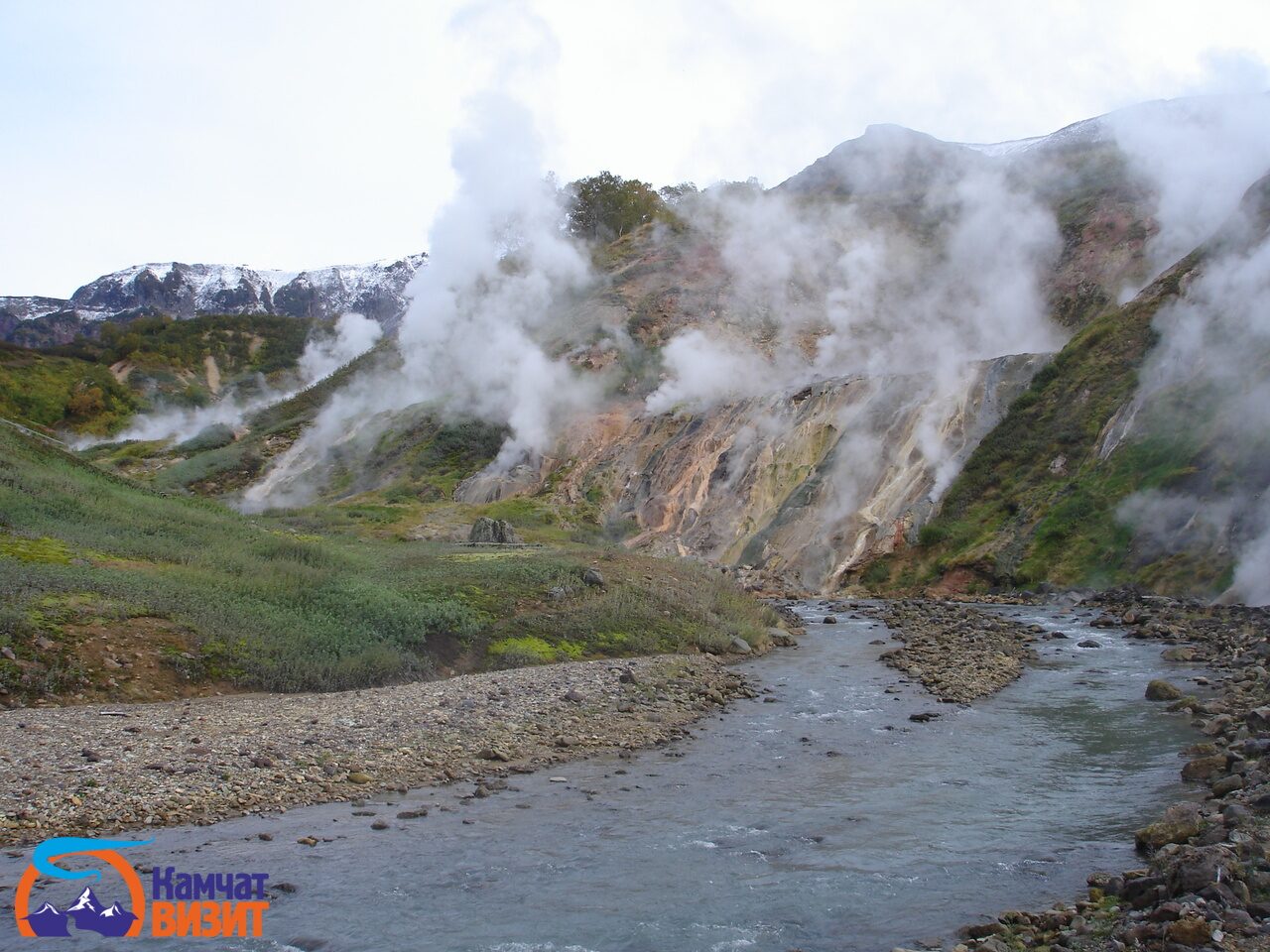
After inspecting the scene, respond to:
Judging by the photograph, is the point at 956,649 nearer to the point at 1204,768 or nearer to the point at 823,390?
the point at 1204,768

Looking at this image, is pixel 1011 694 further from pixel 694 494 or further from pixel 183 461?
pixel 183 461

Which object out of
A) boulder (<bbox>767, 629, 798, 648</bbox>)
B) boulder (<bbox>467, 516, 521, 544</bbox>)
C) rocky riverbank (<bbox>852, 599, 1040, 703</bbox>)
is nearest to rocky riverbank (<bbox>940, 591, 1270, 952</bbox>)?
rocky riverbank (<bbox>852, 599, 1040, 703</bbox>)

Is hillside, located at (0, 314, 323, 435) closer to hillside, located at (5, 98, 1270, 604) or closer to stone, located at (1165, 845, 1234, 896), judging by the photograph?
hillside, located at (5, 98, 1270, 604)

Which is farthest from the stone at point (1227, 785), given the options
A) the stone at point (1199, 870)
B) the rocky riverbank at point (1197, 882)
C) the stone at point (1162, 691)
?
the stone at point (1162, 691)

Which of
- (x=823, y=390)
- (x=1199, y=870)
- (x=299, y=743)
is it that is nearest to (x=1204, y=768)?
(x=1199, y=870)

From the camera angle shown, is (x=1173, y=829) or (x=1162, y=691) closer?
(x=1173, y=829)

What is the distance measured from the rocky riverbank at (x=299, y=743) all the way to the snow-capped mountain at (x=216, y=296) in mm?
139409

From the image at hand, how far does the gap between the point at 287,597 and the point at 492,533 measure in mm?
19815

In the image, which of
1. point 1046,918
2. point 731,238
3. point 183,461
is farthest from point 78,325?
point 1046,918

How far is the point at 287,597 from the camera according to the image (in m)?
21.6

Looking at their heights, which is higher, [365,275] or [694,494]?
[365,275]

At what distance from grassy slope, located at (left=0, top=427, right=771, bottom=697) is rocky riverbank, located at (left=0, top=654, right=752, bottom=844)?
58.2 inches

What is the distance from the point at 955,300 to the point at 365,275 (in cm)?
14631

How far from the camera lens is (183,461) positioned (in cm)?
7250
